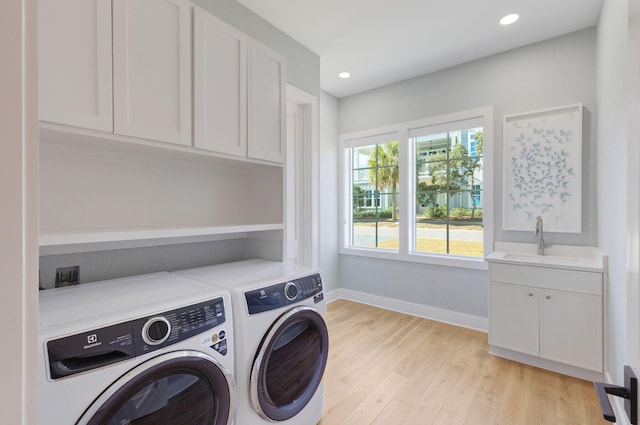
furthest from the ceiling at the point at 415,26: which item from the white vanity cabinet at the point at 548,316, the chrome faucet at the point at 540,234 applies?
the white vanity cabinet at the point at 548,316

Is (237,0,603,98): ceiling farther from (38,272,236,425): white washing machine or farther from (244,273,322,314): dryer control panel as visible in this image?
(38,272,236,425): white washing machine

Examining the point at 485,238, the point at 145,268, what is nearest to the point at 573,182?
the point at 485,238

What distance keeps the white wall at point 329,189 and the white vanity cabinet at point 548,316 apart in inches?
76.4

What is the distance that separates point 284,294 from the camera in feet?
4.88

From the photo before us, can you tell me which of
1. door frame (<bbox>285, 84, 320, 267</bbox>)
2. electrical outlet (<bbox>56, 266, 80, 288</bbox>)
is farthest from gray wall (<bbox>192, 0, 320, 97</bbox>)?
electrical outlet (<bbox>56, 266, 80, 288</bbox>)

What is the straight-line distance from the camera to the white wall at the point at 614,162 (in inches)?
59.6

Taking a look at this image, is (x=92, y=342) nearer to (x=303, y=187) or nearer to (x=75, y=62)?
(x=75, y=62)

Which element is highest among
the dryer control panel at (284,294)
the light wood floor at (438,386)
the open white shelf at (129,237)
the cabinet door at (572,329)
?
the open white shelf at (129,237)

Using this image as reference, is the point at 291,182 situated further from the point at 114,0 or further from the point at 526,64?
the point at 526,64

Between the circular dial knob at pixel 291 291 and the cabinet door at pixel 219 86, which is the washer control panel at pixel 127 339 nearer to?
the circular dial knob at pixel 291 291

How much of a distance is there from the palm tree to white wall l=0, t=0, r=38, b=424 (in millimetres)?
3549

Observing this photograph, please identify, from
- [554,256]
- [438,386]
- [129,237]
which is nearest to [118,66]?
[129,237]

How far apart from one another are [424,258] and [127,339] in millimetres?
3051

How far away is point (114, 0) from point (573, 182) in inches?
133
